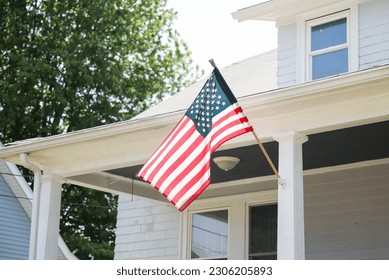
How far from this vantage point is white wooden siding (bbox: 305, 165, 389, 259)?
12.2 metres

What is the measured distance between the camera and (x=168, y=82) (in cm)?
3175

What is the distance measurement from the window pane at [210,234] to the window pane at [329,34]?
10.9ft

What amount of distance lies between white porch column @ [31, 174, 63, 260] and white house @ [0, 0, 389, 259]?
2 cm

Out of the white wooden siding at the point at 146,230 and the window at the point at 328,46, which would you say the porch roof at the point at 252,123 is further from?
the window at the point at 328,46

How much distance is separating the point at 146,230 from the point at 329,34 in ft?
16.9

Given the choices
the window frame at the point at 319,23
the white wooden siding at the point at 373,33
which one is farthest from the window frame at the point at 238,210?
the white wooden siding at the point at 373,33

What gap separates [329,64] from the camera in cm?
1235

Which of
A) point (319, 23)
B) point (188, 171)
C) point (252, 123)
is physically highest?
point (319, 23)

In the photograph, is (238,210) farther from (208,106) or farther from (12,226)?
(12,226)

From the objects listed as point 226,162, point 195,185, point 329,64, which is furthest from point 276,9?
point 195,185

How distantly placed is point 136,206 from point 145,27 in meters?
17.3

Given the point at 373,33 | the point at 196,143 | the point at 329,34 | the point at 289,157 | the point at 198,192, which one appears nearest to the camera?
the point at 198,192
